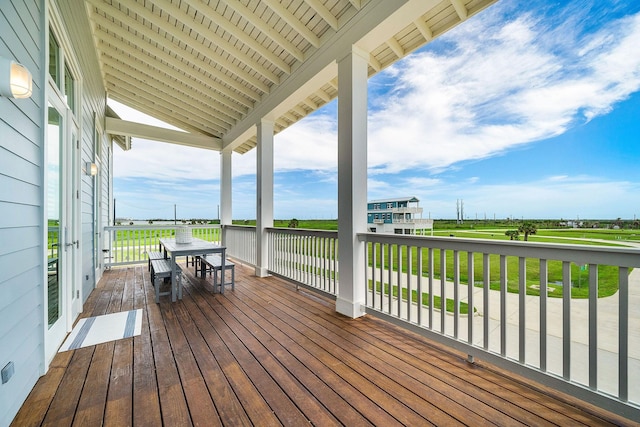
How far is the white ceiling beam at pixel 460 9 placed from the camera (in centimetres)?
242

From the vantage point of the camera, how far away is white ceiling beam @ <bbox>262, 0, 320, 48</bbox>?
9.45 ft

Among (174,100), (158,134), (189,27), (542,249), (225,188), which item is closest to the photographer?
(542,249)

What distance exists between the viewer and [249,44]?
3.53 m

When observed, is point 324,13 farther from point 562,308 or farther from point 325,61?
point 562,308

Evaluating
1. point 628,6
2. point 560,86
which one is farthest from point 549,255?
point 560,86

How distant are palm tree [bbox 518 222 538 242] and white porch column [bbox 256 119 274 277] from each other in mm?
3933

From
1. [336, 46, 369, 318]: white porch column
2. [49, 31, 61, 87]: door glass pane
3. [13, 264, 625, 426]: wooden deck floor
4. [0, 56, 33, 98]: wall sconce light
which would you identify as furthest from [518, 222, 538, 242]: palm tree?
[49, 31, 61, 87]: door glass pane

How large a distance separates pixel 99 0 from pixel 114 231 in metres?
4.73

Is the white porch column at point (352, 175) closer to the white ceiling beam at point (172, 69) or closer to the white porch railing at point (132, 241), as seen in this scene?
the white ceiling beam at point (172, 69)

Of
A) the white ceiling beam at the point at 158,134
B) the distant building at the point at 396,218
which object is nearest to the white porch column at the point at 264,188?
the distant building at the point at 396,218

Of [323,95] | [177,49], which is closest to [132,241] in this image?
[177,49]

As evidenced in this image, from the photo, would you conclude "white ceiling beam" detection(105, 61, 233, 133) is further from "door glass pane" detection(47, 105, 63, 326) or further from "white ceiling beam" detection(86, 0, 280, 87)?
"door glass pane" detection(47, 105, 63, 326)

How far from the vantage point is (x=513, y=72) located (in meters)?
3.76

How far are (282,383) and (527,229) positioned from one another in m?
2.28
